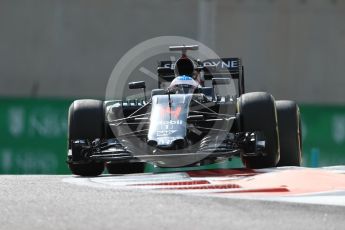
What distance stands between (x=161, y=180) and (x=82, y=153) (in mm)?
1795

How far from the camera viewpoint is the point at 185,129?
399 inches

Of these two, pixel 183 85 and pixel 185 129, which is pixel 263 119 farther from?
pixel 183 85

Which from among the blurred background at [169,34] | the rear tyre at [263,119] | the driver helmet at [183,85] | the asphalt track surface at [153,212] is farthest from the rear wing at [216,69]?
the blurred background at [169,34]

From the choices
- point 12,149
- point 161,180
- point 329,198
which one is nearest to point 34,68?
point 12,149

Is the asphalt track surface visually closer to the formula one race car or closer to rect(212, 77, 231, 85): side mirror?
the formula one race car

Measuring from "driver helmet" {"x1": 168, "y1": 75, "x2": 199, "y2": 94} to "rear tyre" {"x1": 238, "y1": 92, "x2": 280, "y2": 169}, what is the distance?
0.78 metres

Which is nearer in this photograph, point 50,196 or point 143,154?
point 50,196

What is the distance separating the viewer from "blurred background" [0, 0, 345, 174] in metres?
23.0

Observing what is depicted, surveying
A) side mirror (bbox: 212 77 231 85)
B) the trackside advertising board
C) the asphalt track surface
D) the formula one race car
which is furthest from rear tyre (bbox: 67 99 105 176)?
the trackside advertising board

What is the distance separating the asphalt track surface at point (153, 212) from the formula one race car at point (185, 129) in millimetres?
2227

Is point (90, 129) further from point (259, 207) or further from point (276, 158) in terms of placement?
point (259, 207)

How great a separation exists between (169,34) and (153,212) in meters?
17.5

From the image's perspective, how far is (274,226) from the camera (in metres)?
5.99

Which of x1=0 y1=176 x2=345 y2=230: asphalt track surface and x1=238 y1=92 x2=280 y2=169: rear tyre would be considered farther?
x1=238 y1=92 x2=280 y2=169: rear tyre
